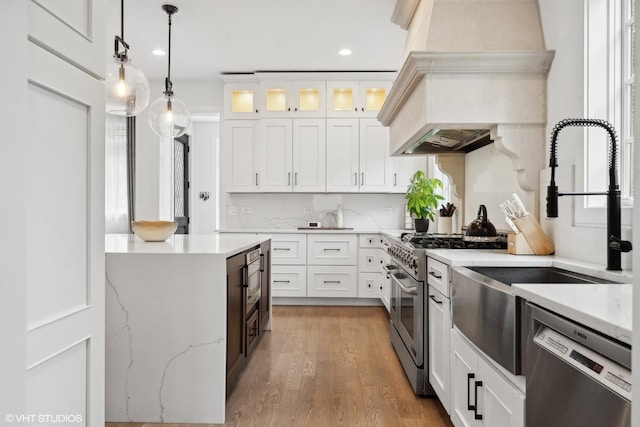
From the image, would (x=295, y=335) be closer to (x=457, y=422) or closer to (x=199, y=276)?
(x=199, y=276)

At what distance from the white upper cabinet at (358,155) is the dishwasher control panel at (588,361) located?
4.03 metres

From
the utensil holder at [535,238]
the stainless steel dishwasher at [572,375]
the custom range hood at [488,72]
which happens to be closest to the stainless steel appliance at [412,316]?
the utensil holder at [535,238]

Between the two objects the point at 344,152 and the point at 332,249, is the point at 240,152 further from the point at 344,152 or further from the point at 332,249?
the point at 332,249

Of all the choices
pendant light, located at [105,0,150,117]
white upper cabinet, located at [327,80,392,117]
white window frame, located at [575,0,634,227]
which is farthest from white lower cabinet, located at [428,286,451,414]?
white upper cabinet, located at [327,80,392,117]

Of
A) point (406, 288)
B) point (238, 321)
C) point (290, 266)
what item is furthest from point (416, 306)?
point (290, 266)

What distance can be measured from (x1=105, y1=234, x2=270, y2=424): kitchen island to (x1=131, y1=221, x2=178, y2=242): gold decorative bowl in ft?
1.97

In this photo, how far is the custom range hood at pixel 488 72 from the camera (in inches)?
89.5

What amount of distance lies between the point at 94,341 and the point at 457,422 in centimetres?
153

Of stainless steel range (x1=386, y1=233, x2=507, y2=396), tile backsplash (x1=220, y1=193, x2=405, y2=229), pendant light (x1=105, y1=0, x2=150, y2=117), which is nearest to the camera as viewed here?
stainless steel range (x1=386, y1=233, x2=507, y2=396)

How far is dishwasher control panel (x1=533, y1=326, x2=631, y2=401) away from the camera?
769 millimetres

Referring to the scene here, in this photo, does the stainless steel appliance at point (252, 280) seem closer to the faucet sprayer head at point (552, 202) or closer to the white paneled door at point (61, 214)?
the white paneled door at point (61, 214)

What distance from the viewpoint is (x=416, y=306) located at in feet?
7.99

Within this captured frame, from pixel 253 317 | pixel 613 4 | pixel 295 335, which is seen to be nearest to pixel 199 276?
pixel 253 317

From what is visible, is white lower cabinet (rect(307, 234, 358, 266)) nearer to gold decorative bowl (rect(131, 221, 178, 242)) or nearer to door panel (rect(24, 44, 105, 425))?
gold decorative bowl (rect(131, 221, 178, 242))
